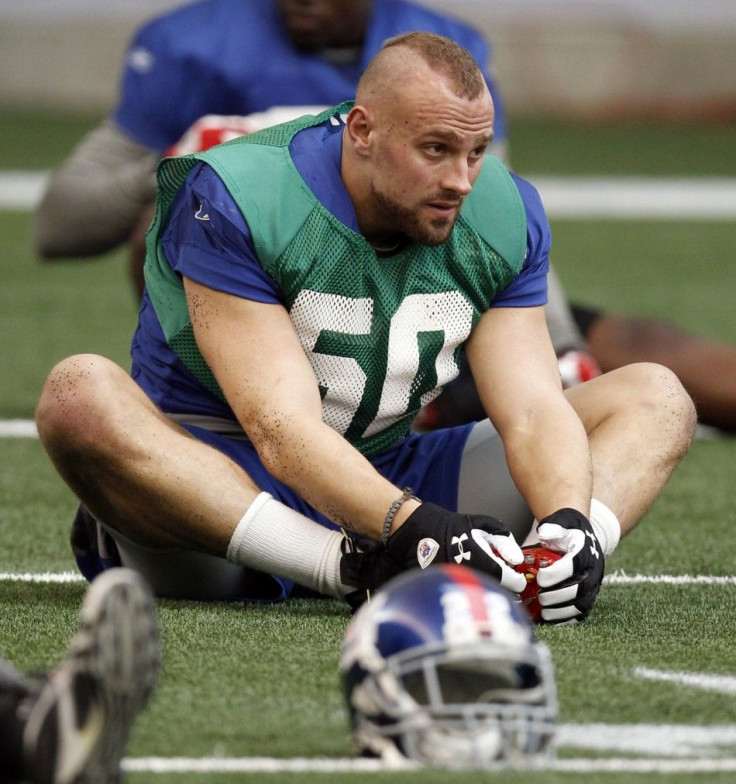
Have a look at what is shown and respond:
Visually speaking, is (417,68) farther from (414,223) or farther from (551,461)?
(551,461)

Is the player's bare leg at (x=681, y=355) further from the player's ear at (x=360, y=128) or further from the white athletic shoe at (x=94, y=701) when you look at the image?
the white athletic shoe at (x=94, y=701)

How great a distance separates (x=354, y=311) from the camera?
324 cm

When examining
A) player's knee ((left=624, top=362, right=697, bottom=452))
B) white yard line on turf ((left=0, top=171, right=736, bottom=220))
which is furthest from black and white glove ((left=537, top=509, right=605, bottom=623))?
white yard line on turf ((left=0, top=171, right=736, bottom=220))

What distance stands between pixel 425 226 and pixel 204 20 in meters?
2.73

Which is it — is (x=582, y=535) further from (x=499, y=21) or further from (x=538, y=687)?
(x=499, y=21)

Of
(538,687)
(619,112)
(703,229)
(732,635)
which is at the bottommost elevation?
(619,112)

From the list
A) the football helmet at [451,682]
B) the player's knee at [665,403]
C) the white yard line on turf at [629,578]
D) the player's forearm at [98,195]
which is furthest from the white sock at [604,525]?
the player's forearm at [98,195]

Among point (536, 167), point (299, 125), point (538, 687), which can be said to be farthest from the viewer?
point (536, 167)

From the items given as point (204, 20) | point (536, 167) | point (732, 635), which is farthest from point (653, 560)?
point (536, 167)

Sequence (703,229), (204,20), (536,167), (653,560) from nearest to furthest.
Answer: (653,560), (204,20), (703,229), (536,167)

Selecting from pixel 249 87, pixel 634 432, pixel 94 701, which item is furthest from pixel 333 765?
pixel 249 87

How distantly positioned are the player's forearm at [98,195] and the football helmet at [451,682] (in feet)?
11.4

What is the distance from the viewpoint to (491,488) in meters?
3.43

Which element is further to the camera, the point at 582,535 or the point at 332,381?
the point at 332,381
